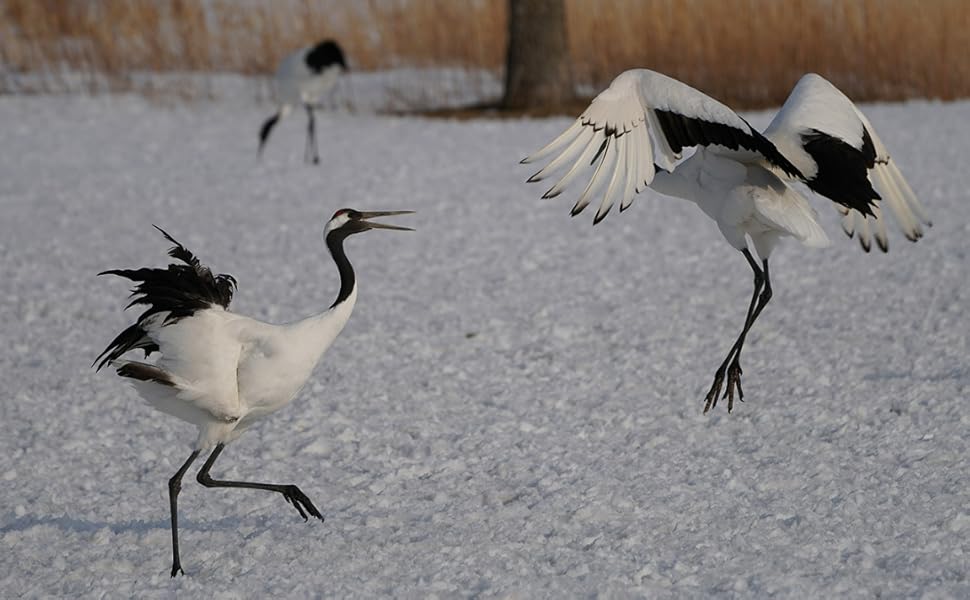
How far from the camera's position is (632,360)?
20.1ft

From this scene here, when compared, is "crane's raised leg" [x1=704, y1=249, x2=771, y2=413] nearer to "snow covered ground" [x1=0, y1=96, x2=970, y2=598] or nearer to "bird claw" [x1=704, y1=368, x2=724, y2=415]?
"bird claw" [x1=704, y1=368, x2=724, y2=415]

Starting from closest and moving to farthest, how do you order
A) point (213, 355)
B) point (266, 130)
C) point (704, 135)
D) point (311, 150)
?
point (213, 355)
point (704, 135)
point (311, 150)
point (266, 130)

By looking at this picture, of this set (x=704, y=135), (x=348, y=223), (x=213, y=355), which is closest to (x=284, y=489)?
(x=213, y=355)

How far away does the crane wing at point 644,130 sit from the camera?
4293mm

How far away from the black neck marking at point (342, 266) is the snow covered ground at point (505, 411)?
2.54 feet

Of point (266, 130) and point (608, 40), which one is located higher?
point (608, 40)

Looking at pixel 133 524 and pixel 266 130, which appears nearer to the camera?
pixel 133 524

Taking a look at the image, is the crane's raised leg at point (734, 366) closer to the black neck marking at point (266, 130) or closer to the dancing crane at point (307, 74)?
the black neck marking at point (266, 130)

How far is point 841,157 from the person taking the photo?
4.74m

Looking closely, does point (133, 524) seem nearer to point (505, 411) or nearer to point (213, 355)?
point (213, 355)

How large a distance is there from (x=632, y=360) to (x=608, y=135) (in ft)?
6.60

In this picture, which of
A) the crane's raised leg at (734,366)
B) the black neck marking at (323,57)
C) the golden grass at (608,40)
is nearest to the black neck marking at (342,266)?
the crane's raised leg at (734,366)

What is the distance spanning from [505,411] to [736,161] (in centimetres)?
141

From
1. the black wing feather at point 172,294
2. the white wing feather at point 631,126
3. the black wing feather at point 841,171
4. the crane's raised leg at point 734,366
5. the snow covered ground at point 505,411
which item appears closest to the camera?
the snow covered ground at point 505,411
